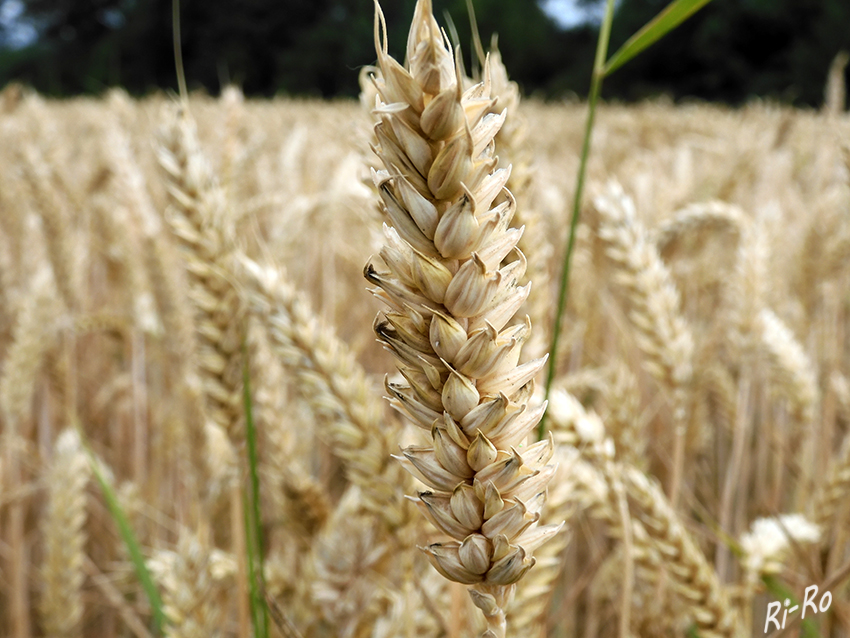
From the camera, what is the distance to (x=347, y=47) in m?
16.5

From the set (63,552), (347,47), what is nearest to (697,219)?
(63,552)

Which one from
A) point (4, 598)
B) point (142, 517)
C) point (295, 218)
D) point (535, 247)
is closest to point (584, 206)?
point (295, 218)

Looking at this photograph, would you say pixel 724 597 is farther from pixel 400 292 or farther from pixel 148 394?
pixel 148 394

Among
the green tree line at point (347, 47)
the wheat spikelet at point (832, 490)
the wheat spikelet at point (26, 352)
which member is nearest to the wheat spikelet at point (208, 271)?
the wheat spikelet at point (26, 352)

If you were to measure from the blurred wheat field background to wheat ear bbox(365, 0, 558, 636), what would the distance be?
0.20 meters

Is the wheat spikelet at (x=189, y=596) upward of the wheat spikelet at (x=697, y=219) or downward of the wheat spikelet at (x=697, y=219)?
downward

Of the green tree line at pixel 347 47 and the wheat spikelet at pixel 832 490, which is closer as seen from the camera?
the wheat spikelet at pixel 832 490

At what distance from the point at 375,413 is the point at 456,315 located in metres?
0.33

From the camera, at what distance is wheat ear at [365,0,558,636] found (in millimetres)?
289

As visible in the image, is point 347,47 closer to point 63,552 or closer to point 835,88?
point 835,88

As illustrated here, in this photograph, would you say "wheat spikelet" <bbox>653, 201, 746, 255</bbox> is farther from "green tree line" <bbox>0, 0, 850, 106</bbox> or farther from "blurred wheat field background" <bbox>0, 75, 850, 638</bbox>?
"green tree line" <bbox>0, 0, 850, 106</bbox>

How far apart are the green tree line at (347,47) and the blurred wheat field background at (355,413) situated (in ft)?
53.5

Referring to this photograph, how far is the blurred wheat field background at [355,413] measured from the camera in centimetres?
65

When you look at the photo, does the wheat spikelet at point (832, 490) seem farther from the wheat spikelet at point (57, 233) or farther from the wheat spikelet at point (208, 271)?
the wheat spikelet at point (57, 233)
